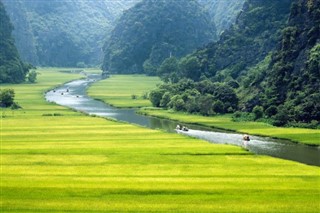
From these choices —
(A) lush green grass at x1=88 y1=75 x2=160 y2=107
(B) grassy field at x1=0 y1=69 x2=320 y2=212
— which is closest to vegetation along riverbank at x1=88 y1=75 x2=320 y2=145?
(A) lush green grass at x1=88 y1=75 x2=160 y2=107

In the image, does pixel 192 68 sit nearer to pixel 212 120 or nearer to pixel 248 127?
pixel 212 120

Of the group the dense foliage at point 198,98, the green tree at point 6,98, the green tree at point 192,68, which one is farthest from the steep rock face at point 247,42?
the green tree at point 6,98

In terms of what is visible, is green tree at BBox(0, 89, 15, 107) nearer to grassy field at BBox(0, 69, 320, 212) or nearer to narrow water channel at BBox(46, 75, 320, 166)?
narrow water channel at BBox(46, 75, 320, 166)

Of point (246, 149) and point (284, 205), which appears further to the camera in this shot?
point (246, 149)

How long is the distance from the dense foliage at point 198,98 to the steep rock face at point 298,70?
6049 mm

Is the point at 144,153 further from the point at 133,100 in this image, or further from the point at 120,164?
the point at 133,100

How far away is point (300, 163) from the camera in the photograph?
51.7m

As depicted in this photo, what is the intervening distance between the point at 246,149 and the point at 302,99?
30.5 meters

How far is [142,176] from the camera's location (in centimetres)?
4469

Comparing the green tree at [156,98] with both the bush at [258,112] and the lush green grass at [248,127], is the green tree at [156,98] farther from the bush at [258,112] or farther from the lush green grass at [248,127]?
the bush at [258,112]

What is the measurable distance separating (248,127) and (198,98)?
23.1 metres

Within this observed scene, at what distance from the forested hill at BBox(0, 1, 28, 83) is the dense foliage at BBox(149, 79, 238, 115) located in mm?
62897

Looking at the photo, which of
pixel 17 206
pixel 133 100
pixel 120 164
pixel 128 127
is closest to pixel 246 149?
pixel 120 164

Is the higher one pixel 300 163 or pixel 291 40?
pixel 291 40
